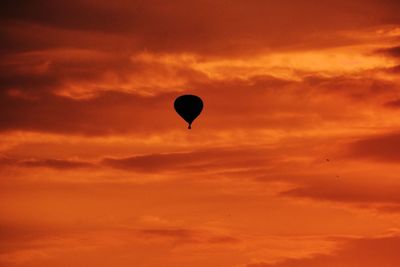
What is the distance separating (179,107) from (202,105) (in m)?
1.79

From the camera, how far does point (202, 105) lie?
92375mm

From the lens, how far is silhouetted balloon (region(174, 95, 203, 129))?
9175cm

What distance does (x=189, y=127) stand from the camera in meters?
87.4

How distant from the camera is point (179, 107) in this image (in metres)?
92.0

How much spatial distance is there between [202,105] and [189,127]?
17.4 feet

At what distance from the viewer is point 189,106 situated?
91.9 metres

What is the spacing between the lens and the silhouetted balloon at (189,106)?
91.8 meters

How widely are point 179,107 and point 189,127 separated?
488cm
